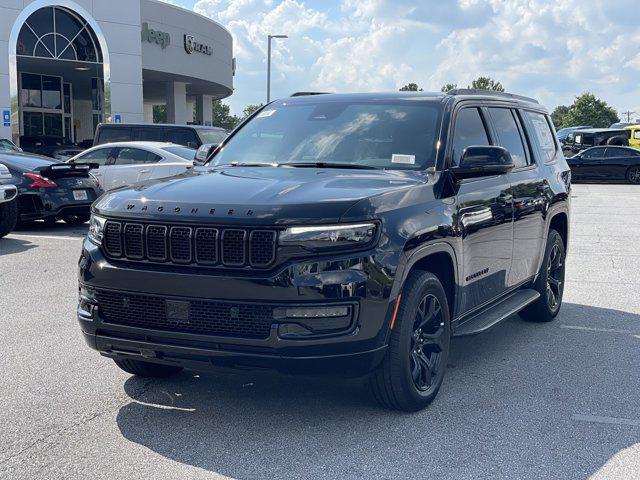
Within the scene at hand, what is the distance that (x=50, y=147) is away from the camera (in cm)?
2817

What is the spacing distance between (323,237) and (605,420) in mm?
2019

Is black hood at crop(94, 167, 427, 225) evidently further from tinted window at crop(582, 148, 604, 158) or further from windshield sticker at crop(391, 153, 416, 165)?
tinted window at crop(582, 148, 604, 158)

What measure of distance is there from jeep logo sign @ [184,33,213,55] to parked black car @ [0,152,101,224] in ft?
103

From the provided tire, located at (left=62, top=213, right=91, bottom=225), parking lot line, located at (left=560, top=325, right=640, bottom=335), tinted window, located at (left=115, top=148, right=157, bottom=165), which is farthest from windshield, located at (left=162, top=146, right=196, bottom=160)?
parking lot line, located at (left=560, top=325, right=640, bottom=335)

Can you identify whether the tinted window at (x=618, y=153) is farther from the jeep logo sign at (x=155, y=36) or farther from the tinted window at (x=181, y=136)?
the jeep logo sign at (x=155, y=36)

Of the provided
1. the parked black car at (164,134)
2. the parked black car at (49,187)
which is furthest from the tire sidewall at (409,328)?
the parked black car at (164,134)

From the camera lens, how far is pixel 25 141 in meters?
30.3

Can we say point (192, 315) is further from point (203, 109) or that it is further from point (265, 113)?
point (203, 109)

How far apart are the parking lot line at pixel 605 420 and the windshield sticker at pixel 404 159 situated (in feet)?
6.03

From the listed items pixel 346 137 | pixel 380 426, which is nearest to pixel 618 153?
pixel 346 137

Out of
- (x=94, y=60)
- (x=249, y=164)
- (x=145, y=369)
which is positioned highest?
(x=94, y=60)

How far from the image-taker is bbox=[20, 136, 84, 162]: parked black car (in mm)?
25462

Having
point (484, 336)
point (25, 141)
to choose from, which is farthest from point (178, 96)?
point (484, 336)

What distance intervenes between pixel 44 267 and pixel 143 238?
606cm
